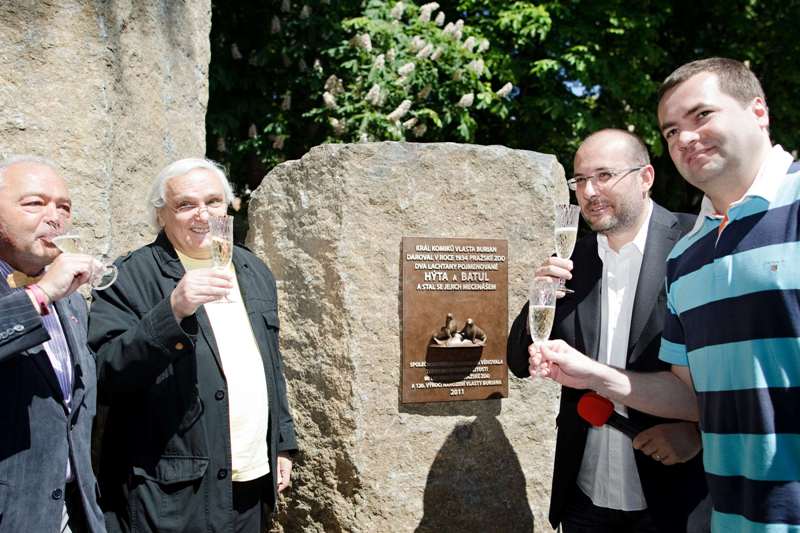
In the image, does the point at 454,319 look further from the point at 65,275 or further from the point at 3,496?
the point at 3,496

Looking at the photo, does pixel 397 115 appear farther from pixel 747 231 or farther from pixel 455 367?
pixel 747 231

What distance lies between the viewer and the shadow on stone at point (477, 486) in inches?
129

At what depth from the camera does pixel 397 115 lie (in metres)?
6.28

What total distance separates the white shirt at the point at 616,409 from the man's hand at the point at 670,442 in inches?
6.0

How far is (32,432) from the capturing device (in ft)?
6.49

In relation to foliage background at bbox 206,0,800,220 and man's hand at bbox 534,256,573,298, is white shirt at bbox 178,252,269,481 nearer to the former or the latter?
man's hand at bbox 534,256,573,298

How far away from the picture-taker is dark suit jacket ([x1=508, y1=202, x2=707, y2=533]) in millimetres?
2377

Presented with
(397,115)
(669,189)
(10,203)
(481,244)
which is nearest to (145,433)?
(10,203)

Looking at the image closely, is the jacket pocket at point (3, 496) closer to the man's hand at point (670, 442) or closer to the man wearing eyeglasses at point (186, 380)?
the man wearing eyeglasses at point (186, 380)

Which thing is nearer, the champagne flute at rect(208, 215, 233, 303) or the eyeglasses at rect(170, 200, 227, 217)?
the champagne flute at rect(208, 215, 233, 303)

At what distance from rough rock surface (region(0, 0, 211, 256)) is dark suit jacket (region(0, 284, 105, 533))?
49.6 inches

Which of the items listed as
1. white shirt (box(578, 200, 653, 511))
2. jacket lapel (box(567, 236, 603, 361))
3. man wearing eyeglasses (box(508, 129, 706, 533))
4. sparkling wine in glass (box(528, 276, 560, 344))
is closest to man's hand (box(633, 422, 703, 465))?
man wearing eyeglasses (box(508, 129, 706, 533))

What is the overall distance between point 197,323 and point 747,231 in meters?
1.69

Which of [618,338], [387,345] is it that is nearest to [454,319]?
[387,345]
